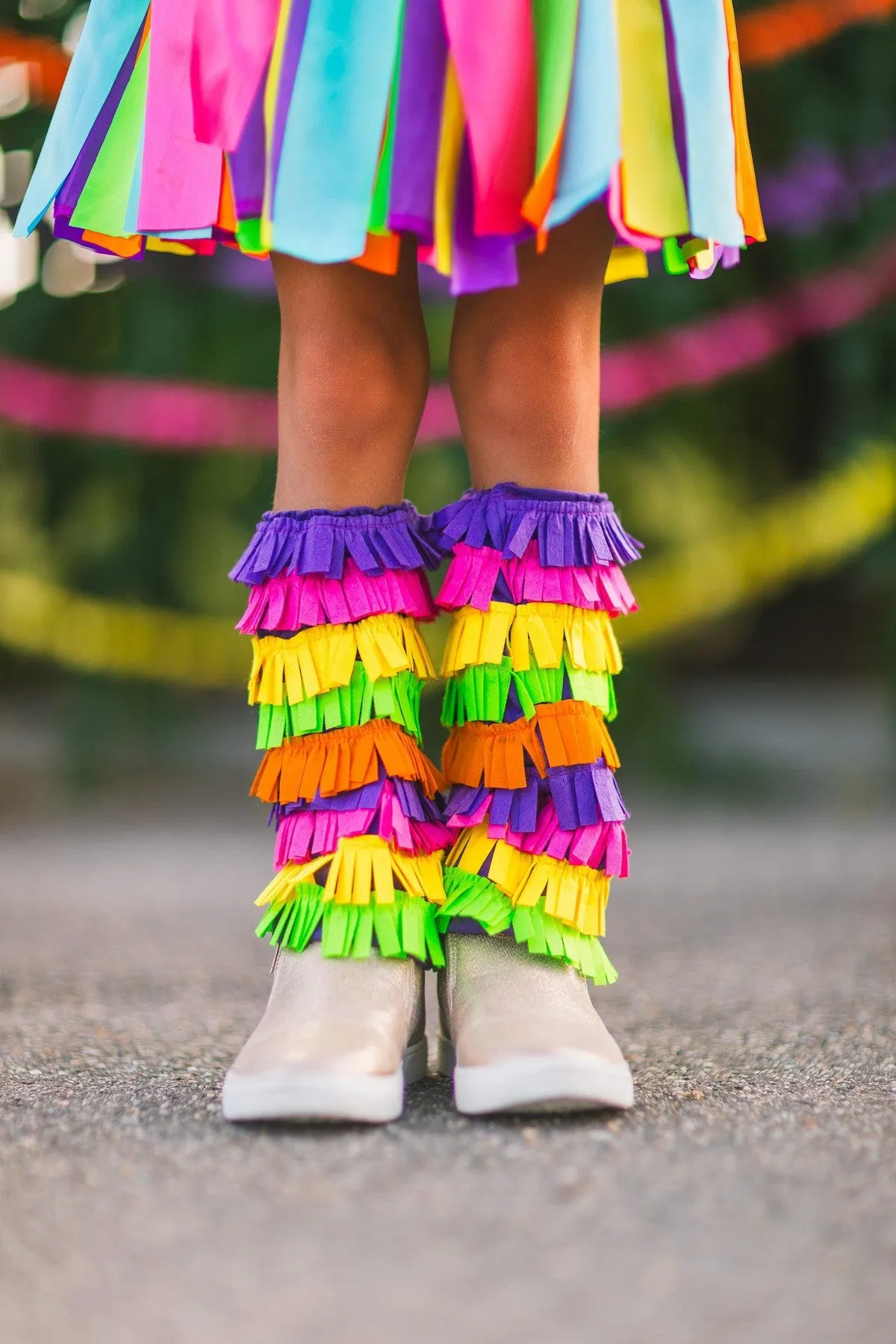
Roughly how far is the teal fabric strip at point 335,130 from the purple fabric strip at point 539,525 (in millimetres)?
176

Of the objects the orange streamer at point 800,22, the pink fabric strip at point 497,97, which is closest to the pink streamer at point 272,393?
the orange streamer at point 800,22

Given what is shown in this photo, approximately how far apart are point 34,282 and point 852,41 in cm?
171

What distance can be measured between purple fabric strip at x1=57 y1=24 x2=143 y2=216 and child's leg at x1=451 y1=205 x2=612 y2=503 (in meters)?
0.21

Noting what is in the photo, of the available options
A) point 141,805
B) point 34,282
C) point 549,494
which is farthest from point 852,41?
point 549,494

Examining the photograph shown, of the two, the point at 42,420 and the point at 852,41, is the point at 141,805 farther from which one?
the point at 852,41

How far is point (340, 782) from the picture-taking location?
0.75m

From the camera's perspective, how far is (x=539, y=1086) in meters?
0.67

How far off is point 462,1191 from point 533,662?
282 mm

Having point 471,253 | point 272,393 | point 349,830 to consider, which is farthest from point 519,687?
point 272,393

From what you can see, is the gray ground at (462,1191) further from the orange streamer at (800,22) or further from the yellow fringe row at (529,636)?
the orange streamer at (800,22)

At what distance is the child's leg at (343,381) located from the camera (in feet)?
2.48

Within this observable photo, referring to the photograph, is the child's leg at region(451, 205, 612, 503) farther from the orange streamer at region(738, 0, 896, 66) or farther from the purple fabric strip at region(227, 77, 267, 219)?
the orange streamer at region(738, 0, 896, 66)

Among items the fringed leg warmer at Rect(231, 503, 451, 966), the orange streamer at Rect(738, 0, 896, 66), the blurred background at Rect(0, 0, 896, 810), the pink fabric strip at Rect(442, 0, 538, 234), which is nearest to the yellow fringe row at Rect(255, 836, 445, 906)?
the fringed leg warmer at Rect(231, 503, 451, 966)

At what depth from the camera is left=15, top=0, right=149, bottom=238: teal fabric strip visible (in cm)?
73
